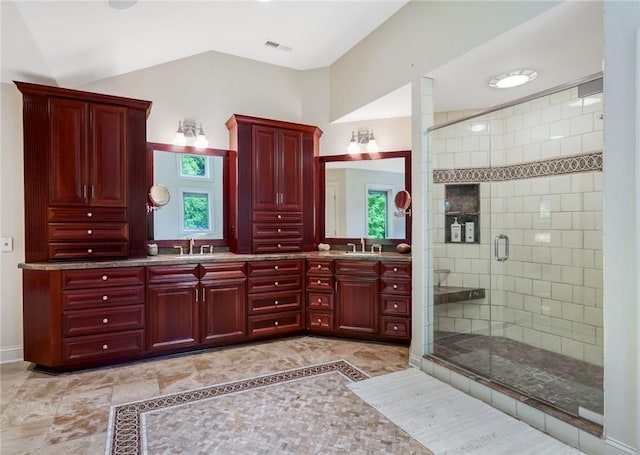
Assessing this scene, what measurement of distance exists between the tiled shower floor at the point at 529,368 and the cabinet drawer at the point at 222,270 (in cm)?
195

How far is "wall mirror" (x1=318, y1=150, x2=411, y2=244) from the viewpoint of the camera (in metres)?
3.95

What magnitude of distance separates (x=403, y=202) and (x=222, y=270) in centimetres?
210

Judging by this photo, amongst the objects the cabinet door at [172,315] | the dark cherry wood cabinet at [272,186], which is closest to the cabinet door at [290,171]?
the dark cherry wood cabinet at [272,186]

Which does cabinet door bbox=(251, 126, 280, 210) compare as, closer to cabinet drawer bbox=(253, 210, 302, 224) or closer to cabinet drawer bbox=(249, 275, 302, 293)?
cabinet drawer bbox=(253, 210, 302, 224)

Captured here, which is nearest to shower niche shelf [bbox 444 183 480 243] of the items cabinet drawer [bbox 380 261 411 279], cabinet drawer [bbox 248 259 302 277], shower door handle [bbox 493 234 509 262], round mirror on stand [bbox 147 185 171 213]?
shower door handle [bbox 493 234 509 262]

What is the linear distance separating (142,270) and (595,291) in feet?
12.6

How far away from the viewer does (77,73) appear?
3111 millimetres

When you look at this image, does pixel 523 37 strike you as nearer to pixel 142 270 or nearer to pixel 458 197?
pixel 458 197

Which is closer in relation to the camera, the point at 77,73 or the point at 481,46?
the point at 481,46

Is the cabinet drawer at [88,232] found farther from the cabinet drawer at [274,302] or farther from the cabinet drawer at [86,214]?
the cabinet drawer at [274,302]

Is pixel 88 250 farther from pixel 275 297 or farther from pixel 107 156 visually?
pixel 275 297

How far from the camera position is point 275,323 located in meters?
3.59

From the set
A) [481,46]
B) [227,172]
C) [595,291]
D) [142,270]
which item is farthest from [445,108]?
[142,270]

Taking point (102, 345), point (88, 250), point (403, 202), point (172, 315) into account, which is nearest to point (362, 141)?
point (403, 202)
